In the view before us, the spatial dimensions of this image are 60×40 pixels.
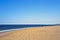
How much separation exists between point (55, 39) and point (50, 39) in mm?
449

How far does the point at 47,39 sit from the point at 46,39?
0.09 metres

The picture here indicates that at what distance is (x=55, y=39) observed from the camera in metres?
10.8

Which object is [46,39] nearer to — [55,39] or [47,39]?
[47,39]

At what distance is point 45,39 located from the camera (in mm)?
10883

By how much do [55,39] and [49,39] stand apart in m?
0.54

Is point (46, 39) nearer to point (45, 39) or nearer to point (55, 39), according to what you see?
point (45, 39)

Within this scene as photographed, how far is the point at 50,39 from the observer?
10.9m

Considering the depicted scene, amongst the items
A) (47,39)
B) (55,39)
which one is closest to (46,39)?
(47,39)

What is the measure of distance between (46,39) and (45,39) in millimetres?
90

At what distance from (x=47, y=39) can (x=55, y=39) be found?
72 cm

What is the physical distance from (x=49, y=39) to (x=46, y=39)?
0.88 ft

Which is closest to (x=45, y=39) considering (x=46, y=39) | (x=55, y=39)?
(x=46, y=39)

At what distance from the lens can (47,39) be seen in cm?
1087

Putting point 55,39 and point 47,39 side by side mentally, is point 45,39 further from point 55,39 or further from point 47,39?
point 55,39
